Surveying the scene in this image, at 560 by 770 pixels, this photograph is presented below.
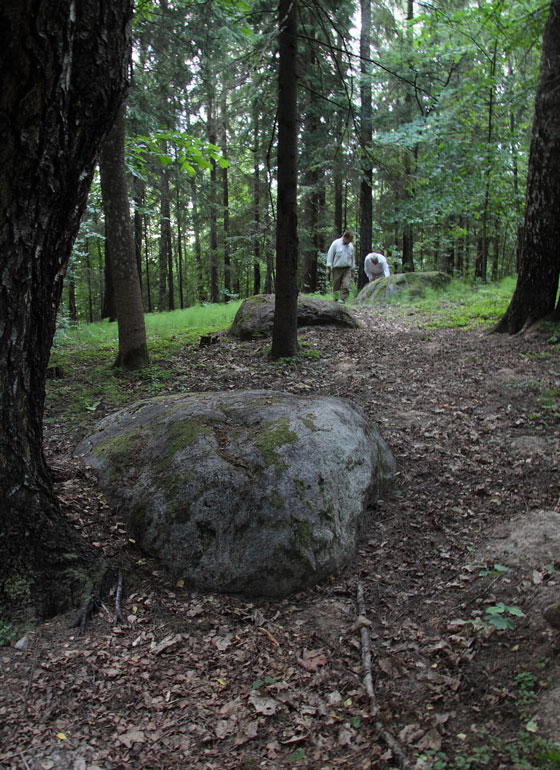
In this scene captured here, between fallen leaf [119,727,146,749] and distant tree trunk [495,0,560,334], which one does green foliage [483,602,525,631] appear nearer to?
fallen leaf [119,727,146,749]

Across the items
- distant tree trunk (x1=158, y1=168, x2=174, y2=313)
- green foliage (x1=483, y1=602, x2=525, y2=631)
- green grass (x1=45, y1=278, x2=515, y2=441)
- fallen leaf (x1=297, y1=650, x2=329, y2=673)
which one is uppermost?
distant tree trunk (x1=158, y1=168, x2=174, y2=313)

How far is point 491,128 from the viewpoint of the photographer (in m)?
13.4

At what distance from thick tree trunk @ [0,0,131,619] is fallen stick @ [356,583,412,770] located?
5.72 feet

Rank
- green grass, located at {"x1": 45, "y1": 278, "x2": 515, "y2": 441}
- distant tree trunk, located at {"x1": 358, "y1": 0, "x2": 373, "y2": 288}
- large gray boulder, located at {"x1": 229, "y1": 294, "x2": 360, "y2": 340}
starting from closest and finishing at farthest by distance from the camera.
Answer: green grass, located at {"x1": 45, "y1": 278, "x2": 515, "y2": 441}
large gray boulder, located at {"x1": 229, "y1": 294, "x2": 360, "y2": 340}
distant tree trunk, located at {"x1": 358, "y1": 0, "x2": 373, "y2": 288}

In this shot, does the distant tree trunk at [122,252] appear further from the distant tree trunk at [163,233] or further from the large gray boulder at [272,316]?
the distant tree trunk at [163,233]

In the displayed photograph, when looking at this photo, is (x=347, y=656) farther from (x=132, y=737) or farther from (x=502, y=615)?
(x=132, y=737)

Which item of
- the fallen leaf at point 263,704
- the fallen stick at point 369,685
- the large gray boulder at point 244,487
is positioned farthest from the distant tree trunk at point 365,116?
the fallen leaf at point 263,704

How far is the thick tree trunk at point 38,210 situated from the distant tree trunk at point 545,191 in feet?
22.3

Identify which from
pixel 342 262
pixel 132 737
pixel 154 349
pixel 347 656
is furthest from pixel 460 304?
pixel 132 737

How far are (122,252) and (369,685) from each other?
672cm

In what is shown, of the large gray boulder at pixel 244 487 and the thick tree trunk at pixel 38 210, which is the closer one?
the thick tree trunk at pixel 38 210

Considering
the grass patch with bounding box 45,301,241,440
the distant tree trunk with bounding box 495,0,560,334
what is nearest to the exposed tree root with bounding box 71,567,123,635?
the grass patch with bounding box 45,301,241,440

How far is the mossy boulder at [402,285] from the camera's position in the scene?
14.3m

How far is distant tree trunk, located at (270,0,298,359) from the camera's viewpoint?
6.81 meters
